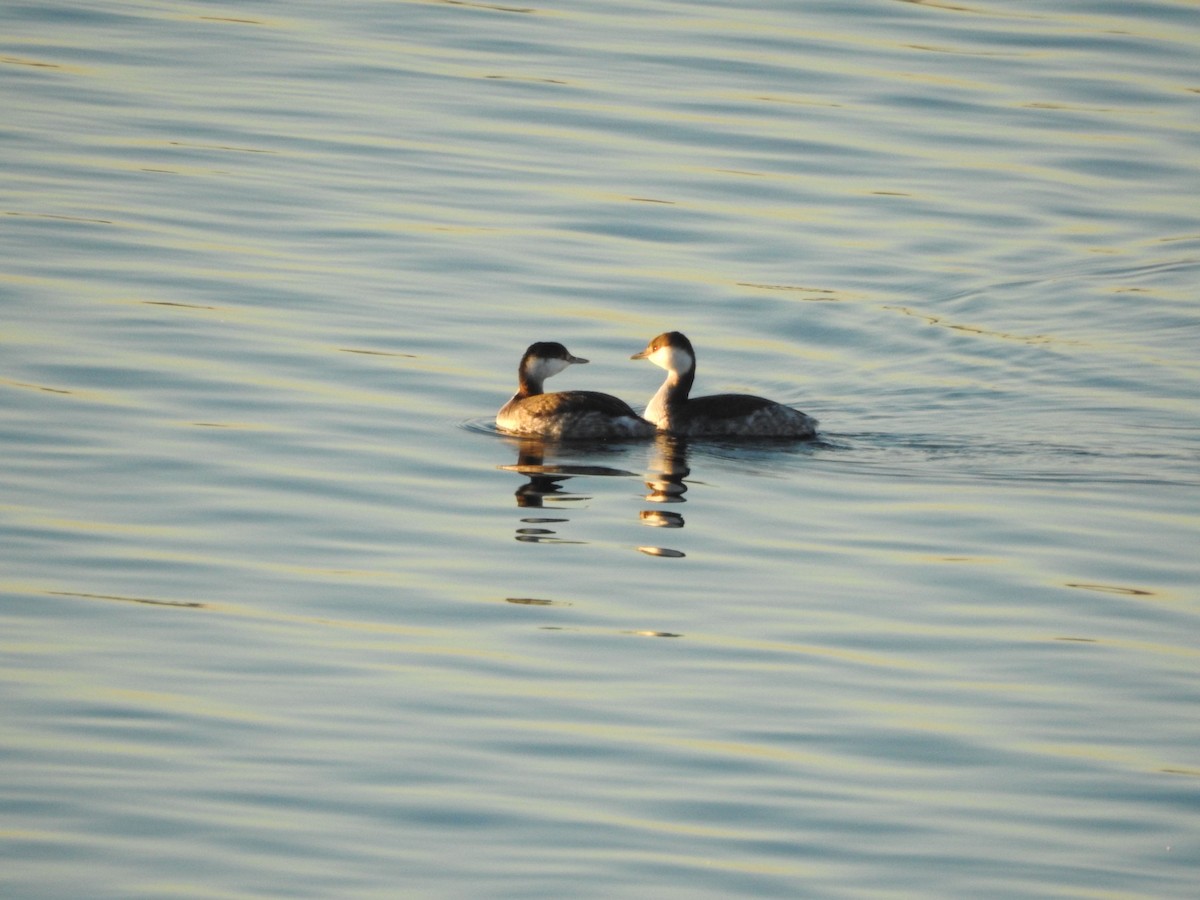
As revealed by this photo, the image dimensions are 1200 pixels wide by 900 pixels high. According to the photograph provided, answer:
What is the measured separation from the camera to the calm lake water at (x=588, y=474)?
7.88 m

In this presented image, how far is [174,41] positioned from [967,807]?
66.5ft

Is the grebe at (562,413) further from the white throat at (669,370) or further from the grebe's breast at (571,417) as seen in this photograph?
the white throat at (669,370)

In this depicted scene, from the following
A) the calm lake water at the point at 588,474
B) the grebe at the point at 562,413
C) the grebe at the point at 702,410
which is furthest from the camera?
the grebe at the point at 562,413

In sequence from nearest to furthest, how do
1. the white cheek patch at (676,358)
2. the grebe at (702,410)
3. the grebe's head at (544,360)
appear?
the grebe at (702,410), the grebe's head at (544,360), the white cheek patch at (676,358)

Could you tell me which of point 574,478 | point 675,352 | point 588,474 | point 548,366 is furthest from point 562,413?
point 675,352

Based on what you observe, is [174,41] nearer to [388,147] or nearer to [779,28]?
[388,147]

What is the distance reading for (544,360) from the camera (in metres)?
14.8

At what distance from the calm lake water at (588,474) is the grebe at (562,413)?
231 millimetres

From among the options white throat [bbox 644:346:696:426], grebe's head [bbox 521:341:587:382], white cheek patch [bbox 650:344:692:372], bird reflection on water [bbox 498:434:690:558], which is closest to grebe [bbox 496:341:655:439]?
grebe's head [bbox 521:341:587:382]

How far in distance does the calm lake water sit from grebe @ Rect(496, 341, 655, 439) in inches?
9.1

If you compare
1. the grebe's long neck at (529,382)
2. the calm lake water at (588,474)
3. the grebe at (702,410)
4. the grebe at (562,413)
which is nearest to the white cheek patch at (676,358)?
the grebe at (702,410)

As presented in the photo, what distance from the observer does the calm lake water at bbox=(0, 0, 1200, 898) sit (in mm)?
7875

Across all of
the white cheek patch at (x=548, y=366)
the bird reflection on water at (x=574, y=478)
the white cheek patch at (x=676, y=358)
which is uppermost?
the white cheek patch at (x=676, y=358)

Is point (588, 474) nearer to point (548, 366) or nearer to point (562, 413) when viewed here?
point (562, 413)
